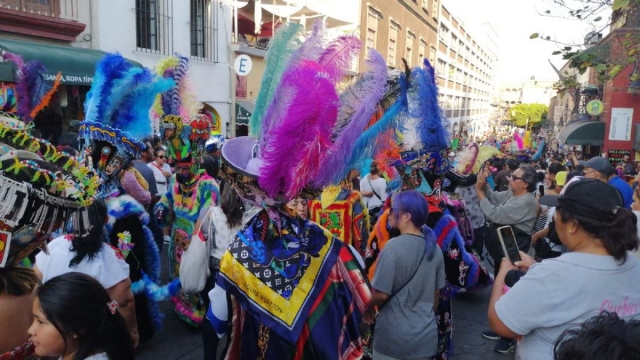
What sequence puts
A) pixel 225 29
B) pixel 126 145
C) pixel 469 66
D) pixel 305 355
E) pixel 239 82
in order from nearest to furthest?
1. pixel 305 355
2. pixel 126 145
3. pixel 225 29
4. pixel 239 82
5. pixel 469 66

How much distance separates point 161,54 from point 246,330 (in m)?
11.7

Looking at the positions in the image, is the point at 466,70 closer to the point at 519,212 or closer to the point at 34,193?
the point at 519,212

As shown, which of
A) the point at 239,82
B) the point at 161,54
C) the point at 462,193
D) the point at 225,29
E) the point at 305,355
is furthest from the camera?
the point at 239,82

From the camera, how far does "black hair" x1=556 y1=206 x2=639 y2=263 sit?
1884mm

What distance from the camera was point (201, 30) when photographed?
1413 centimetres

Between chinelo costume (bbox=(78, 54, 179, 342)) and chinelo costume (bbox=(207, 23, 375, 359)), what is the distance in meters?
1.76

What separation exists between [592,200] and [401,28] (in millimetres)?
30494

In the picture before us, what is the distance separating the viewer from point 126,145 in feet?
12.5

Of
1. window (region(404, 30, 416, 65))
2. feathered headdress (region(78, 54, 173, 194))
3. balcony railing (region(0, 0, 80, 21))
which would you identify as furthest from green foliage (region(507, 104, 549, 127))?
feathered headdress (region(78, 54, 173, 194))

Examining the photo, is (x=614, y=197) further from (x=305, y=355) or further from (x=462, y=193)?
(x=462, y=193)

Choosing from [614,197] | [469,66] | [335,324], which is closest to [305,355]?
[335,324]

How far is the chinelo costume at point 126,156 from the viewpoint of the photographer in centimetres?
373

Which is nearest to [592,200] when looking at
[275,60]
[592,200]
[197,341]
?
[592,200]

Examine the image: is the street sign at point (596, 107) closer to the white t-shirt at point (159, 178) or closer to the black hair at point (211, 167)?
the white t-shirt at point (159, 178)
